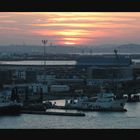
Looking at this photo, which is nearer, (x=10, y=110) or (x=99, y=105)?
(x=10, y=110)

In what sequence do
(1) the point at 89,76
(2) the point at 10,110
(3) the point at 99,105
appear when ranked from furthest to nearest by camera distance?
(1) the point at 89,76, (3) the point at 99,105, (2) the point at 10,110

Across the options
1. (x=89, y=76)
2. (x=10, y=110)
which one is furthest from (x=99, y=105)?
(x=89, y=76)

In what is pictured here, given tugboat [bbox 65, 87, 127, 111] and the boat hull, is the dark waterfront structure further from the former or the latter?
the boat hull

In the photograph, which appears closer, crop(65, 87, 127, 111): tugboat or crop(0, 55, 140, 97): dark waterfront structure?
crop(65, 87, 127, 111): tugboat

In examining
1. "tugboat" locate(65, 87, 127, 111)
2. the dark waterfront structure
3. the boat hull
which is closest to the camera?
the boat hull

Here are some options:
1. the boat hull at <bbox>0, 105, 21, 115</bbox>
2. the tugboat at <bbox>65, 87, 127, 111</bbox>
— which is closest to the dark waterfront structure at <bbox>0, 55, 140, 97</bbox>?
the tugboat at <bbox>65, 87, 127, 111</bbox>

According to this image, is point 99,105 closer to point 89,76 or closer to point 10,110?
point 10,110

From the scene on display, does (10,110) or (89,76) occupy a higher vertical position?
(89,76)

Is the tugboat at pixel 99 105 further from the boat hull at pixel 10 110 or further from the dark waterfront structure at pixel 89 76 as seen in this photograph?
the dark waterfront structure at pixel 89 76
